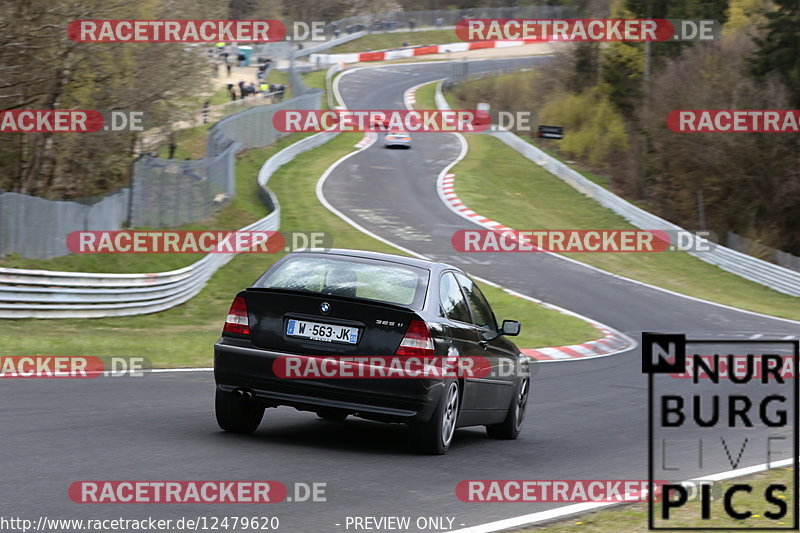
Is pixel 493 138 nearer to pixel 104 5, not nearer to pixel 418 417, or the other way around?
pixel 104 5

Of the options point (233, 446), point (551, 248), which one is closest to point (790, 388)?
point (233, 446)

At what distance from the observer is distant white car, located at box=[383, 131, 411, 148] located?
55.7 meters

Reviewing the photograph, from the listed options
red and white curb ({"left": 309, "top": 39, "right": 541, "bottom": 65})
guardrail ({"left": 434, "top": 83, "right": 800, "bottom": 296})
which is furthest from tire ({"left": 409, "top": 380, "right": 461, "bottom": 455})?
red and white curb ({"left": 309, "top": 39, "right": 541, "bottom": 65})

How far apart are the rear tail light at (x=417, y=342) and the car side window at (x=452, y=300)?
520mm

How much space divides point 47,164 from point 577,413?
19.1 metres

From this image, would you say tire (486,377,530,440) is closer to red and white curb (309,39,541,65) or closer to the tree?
the tree

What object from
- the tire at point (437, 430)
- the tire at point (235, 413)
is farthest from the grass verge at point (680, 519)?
the tire at point (235, 413)

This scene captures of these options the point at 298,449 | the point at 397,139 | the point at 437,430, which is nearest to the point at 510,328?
the point at 437,430

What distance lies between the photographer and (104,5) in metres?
24.8

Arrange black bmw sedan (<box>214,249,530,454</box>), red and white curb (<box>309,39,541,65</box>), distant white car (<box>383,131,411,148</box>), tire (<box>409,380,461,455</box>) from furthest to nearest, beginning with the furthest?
1. red and white curb (<box>309,39,541,65</box>)
2. distant white car (<box>383,131,411,148</box>)
3. tire (<box>409,380,461,455</box>)
4. black bmw sedan (<box>214,249,530,454</box>)

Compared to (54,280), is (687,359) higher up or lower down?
lower down

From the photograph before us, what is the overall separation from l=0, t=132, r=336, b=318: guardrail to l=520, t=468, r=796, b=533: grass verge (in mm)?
13698

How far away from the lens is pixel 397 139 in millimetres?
55812

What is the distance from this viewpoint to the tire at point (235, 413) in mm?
8719
